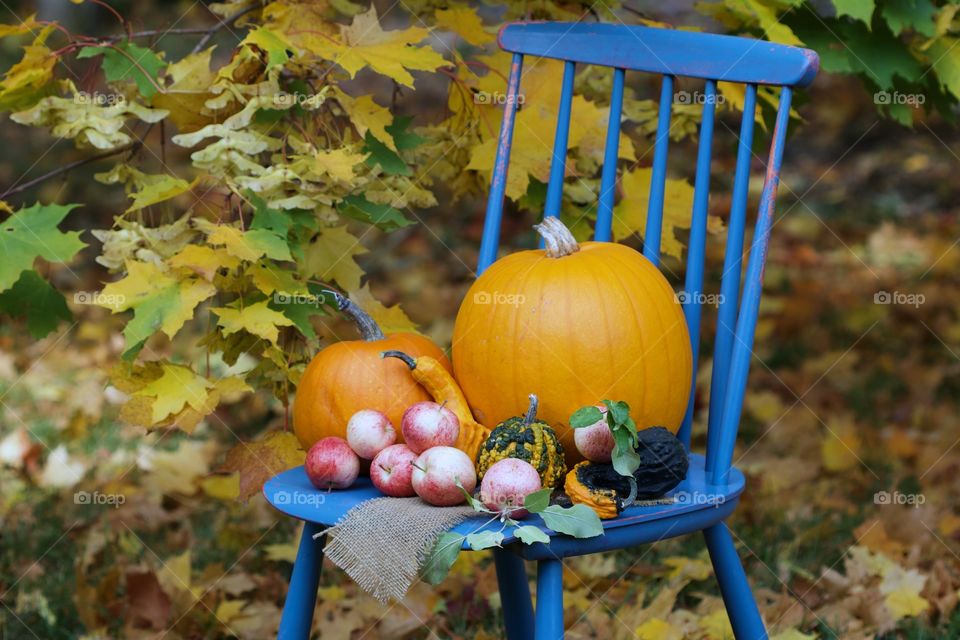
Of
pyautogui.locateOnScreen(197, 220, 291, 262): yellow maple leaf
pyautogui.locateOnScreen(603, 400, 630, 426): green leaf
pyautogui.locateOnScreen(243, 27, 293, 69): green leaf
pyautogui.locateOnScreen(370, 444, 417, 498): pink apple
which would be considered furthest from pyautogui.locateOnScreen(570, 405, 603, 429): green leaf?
pyautogui.locateOnScreen(243, 27, 293, 69): green leaf

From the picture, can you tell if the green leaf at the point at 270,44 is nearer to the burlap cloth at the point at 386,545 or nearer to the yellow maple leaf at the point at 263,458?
the yellow maple leaf at the point at 263,458

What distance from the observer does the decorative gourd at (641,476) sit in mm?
1382

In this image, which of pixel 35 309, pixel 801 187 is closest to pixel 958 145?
pixel 801 187

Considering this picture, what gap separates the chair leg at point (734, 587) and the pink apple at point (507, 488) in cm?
35

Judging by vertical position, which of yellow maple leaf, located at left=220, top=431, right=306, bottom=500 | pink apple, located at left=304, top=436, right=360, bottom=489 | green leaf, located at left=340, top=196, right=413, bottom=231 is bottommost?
yellow maple leaf, located at left=220, top=431, right=306, bottom=500

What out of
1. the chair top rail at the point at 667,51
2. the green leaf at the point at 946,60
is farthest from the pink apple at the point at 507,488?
the green leaf at the point at 946,60

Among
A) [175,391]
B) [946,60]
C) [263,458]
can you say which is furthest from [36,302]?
[946,60]

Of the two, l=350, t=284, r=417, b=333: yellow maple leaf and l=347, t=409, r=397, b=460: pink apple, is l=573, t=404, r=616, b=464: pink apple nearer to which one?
l=347, t=409, r=397, b=460: pink apple

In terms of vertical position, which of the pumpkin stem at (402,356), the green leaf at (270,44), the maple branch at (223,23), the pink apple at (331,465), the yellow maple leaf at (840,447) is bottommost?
the yellow maple leaf at (840,447)

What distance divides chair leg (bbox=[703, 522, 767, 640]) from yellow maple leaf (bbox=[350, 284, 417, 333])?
0.65m

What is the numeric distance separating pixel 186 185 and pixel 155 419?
1.15ft

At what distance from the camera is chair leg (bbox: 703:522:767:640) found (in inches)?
61.6

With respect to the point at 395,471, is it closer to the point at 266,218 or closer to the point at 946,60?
the point at 266,218

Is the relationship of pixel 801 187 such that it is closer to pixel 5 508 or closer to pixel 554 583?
pixel 5 508
